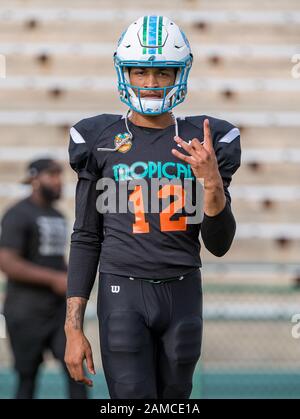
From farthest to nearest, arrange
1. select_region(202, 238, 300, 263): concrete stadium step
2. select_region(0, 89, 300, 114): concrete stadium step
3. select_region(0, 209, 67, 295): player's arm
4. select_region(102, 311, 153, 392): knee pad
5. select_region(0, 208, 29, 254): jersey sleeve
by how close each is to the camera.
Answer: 1. select_region(0, 89, 300, 114): concrete stadium step
2. select_region(202, 238, 300, 263): concrete stadium step
3. select_region(0, 208, 29, 254): jersey sleeve
4. select_region(0, 209, 67, 295): player's arm
5. select_region(102, 311, 153, 392): knee pad

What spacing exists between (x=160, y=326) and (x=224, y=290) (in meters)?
2.90

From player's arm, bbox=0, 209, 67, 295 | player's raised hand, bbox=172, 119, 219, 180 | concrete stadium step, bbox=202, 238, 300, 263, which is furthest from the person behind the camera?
concrete stadium step, bbox=202, 238, 300, 263

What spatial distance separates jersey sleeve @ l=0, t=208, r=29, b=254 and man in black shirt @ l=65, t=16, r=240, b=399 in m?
2.73

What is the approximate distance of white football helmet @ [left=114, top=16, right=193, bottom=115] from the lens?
323cm

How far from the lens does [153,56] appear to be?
322 centimetres

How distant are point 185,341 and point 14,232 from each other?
2.95 meters

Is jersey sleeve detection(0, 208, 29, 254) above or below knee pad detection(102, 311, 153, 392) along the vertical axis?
below

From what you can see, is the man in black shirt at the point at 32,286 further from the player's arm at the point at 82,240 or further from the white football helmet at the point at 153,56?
the white football helmet at the point at 153,56

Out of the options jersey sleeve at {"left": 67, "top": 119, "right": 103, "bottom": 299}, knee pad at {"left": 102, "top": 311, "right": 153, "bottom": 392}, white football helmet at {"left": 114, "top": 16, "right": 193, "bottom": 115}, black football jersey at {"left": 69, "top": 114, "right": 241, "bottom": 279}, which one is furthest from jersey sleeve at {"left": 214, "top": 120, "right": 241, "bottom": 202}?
knee pad at {"left": 102, "top": 311, "right": 153, "bottom": 392}

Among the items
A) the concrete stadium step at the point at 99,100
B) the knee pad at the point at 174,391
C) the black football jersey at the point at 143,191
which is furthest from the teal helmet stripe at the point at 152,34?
the concrete stadium step at the point at 99,100

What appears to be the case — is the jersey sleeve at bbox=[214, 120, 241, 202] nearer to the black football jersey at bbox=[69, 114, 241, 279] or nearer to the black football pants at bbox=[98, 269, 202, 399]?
the black football jersey at bbox=[69, 114, 241, 279]

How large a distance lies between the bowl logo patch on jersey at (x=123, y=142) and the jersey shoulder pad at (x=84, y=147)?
0.08 m

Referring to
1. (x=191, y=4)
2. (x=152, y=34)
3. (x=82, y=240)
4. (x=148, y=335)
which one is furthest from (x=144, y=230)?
(x=191, y=4)

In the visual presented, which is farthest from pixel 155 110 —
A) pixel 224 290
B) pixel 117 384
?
pixel 224 290
